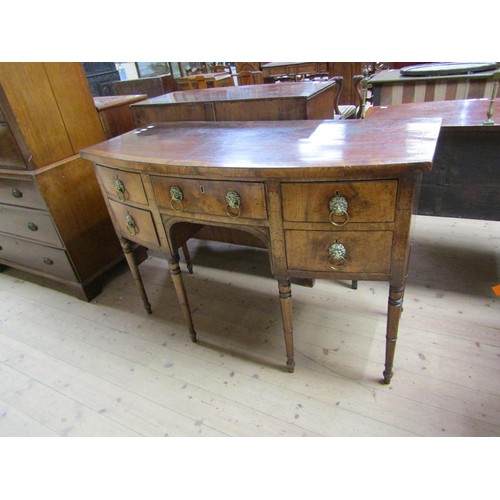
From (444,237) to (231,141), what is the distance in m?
1.52

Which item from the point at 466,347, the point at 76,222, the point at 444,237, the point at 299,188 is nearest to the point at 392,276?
the point at 299,188

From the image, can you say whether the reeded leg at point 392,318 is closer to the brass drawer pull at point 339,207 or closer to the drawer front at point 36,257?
the brass drawer pull at point 339,207

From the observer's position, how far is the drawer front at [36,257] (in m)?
1.94

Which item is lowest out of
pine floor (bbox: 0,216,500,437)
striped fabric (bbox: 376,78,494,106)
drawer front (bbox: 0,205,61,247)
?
pine floor (bbox: 0,216,500,437)

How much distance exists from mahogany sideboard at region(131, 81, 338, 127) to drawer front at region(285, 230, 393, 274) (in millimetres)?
627

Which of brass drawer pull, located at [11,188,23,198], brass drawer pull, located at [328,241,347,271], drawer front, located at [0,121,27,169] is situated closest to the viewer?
brass drawer pull, located at [328,241,347,271]

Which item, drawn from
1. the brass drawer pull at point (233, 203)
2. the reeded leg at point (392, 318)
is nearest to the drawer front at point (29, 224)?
the brass drawer pull at point (233, 203)

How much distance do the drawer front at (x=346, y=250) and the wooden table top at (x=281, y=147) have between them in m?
0.21

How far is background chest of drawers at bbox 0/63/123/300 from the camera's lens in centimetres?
A: 161

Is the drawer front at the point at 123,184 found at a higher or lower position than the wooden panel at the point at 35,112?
lower

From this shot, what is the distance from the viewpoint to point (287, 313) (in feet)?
4.18

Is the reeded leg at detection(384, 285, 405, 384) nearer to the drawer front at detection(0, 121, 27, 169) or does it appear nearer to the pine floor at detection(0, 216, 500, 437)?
the pine floor at detection(0, 216, 500, 437)

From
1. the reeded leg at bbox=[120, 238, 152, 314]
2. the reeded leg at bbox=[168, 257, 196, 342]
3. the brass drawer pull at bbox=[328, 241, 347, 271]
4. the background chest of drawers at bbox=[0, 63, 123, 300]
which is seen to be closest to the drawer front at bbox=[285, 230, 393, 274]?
the brass drawer pull at bbox=[328, 241, 347, 271]

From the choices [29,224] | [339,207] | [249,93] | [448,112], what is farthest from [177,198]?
[448,112]
